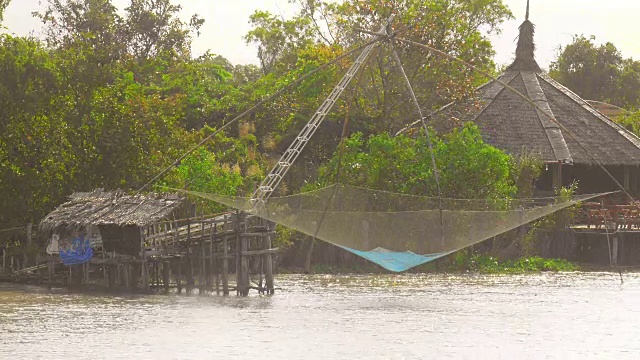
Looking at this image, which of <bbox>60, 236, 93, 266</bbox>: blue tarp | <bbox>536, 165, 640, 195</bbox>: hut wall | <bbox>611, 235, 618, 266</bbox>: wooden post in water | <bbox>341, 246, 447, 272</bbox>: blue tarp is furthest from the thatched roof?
<bbox>536, 165, 640, 195</bbox>: hut wall

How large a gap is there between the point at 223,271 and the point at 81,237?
9.41ft

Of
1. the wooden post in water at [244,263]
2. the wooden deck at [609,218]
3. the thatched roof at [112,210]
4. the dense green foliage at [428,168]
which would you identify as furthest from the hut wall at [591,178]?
the thatched roof at [112,210]

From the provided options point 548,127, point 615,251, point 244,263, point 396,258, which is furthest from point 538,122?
point 396,258

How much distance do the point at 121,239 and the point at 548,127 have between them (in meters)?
12.2

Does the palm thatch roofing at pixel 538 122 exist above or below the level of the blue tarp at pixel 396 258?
above

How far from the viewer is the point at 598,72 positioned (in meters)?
43.0

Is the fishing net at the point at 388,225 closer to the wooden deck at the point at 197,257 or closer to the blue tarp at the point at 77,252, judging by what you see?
the wooden deck at the point at 197,257

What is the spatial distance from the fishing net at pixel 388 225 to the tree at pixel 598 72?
82.9ft

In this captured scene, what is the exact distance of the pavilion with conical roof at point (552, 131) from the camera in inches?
1085

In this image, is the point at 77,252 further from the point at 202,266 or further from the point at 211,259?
the point at 211,259

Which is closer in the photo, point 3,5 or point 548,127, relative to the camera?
point 3,5

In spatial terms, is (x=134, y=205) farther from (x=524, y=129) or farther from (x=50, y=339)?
(x=524, y=129)

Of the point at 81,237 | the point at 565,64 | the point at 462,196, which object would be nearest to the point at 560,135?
the point at 462,196

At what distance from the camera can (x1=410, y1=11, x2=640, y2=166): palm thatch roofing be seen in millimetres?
27547
